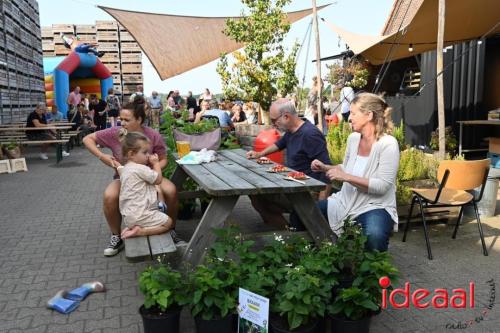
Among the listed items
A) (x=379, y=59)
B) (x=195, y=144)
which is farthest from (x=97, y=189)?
(x=379, y=59)

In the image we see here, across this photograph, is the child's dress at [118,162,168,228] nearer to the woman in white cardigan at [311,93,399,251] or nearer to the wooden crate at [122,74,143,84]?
the woman in white cardigan at [311,93,399,251]

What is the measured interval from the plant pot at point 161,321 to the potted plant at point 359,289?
0.89m

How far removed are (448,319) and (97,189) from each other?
606cm

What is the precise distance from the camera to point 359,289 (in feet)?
8.32

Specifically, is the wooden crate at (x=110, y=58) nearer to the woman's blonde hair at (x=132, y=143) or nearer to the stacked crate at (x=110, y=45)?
the stacked crate at (x=110, y=45)

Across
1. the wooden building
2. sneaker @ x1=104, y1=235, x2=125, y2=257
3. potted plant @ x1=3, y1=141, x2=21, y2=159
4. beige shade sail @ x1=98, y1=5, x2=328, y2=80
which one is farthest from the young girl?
the wooden building

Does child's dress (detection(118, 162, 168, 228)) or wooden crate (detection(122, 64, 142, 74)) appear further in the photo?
wooden crate (detection(122, 64, 142, 74))

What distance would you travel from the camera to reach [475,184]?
4160 millimetres

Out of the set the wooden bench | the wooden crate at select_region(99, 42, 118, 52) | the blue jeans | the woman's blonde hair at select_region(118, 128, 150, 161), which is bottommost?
the wooden bench

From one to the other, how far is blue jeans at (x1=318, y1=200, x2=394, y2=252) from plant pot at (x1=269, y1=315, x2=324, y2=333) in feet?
2.32

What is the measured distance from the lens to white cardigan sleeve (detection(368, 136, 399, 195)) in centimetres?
305

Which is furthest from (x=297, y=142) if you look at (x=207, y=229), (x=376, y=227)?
(x=207, y=229)

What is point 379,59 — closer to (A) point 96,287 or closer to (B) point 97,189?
(B) point 97,189

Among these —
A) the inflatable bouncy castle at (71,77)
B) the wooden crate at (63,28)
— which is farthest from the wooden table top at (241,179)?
the wooden crate at (63,28)
